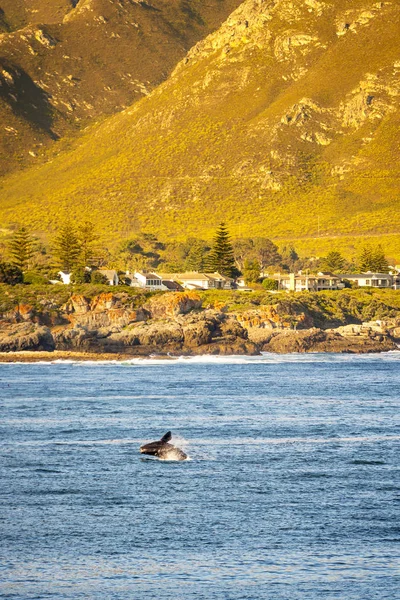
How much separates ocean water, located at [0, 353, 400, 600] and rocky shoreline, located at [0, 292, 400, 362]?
150ft

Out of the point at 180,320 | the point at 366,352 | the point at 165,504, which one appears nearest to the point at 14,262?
the point at 180,320

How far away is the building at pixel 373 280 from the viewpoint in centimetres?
15850

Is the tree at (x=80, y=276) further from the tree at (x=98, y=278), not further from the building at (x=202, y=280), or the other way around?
the building at (x=202, y=280)

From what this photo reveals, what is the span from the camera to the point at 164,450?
45250 millimetres

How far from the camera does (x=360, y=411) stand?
203 feet

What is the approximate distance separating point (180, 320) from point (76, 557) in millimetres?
91306

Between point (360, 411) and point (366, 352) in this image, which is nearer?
point (360, 411)

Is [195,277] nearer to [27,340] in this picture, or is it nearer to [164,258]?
[164,258]

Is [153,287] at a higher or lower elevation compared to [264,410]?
higher

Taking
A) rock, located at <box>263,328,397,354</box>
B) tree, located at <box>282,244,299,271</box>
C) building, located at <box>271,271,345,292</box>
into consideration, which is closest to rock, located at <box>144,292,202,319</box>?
rock, located at <box>263,328,397,354</box>

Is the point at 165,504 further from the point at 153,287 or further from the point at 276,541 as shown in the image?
the point at 153,287

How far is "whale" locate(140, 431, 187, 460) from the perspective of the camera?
147 ft

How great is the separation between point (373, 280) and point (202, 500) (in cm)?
12392

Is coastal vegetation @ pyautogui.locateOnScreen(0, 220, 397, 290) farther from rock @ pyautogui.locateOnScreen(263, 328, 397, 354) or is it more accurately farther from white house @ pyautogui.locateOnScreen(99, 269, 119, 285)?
rock @ pyautogui.locateOnScreen(263, 328, 397, 354)
